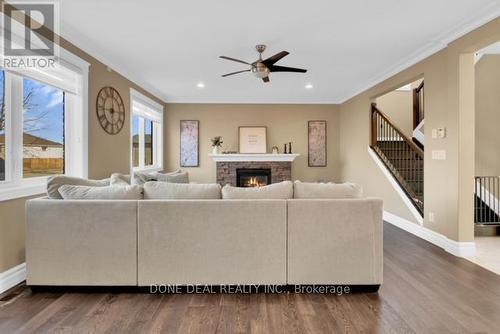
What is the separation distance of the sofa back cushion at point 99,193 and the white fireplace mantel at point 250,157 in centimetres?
470

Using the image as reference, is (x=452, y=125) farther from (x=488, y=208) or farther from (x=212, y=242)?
(x=212, y=242)

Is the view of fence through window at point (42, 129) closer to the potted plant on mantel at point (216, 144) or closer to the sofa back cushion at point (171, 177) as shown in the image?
the sofa back cushion at point (171, 177)

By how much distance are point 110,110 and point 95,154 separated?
31.5 inches

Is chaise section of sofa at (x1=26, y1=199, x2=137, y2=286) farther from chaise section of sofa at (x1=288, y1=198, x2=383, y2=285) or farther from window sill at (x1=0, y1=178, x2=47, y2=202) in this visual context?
chaise section of sofa at (x1=288, y1=198, x2=383, y2=285)

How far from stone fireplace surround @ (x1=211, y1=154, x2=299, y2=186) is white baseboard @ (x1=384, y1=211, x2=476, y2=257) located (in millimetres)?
2822

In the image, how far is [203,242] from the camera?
8.32 ft

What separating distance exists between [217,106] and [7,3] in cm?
518

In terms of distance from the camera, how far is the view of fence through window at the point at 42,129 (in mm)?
3066

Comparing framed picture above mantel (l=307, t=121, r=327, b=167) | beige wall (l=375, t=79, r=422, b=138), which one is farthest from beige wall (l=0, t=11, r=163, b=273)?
beige wall (l=375, t=79, r=422, b=138)

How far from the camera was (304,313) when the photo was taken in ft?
7.36

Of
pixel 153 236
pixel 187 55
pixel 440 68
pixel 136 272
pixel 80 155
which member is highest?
pixel 187 55

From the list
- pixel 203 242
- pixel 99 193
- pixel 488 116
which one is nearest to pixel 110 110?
pixel 99 193

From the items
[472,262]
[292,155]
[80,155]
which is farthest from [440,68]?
[80,155]

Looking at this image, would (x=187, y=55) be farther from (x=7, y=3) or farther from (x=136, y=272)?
(x=136, y=272)
